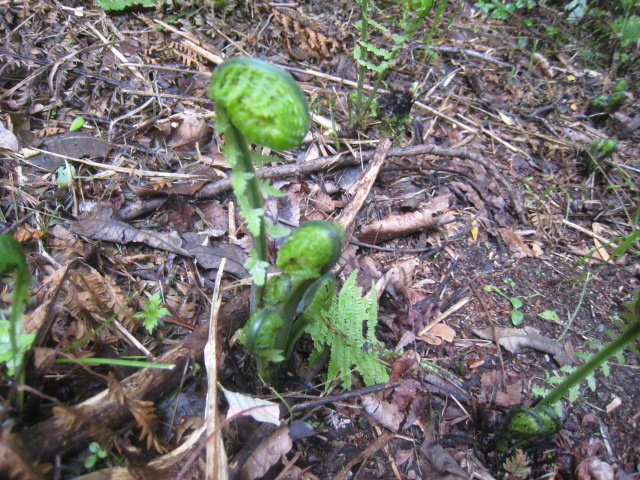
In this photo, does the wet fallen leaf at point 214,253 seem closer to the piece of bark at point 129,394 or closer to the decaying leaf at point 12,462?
the piece of bark at point 129,394

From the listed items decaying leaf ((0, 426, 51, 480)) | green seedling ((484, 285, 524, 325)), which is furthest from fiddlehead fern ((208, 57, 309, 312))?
green seedling ((484, 285, 524, 325))

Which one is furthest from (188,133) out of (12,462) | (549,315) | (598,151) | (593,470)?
(598,151)

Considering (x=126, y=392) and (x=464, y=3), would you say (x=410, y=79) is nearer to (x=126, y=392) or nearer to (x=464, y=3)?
(x=464, y=3)

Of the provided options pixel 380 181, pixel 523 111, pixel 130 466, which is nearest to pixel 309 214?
pixel 380 181

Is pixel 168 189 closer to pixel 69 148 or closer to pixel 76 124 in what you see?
pixel 69 148

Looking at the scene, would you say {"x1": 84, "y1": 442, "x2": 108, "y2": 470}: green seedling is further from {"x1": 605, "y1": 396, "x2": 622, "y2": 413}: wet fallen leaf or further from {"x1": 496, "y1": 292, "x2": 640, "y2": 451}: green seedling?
{"x1": 605, "y1": 396, "x2": 622, "y2": 413}: wet fallen leaf
